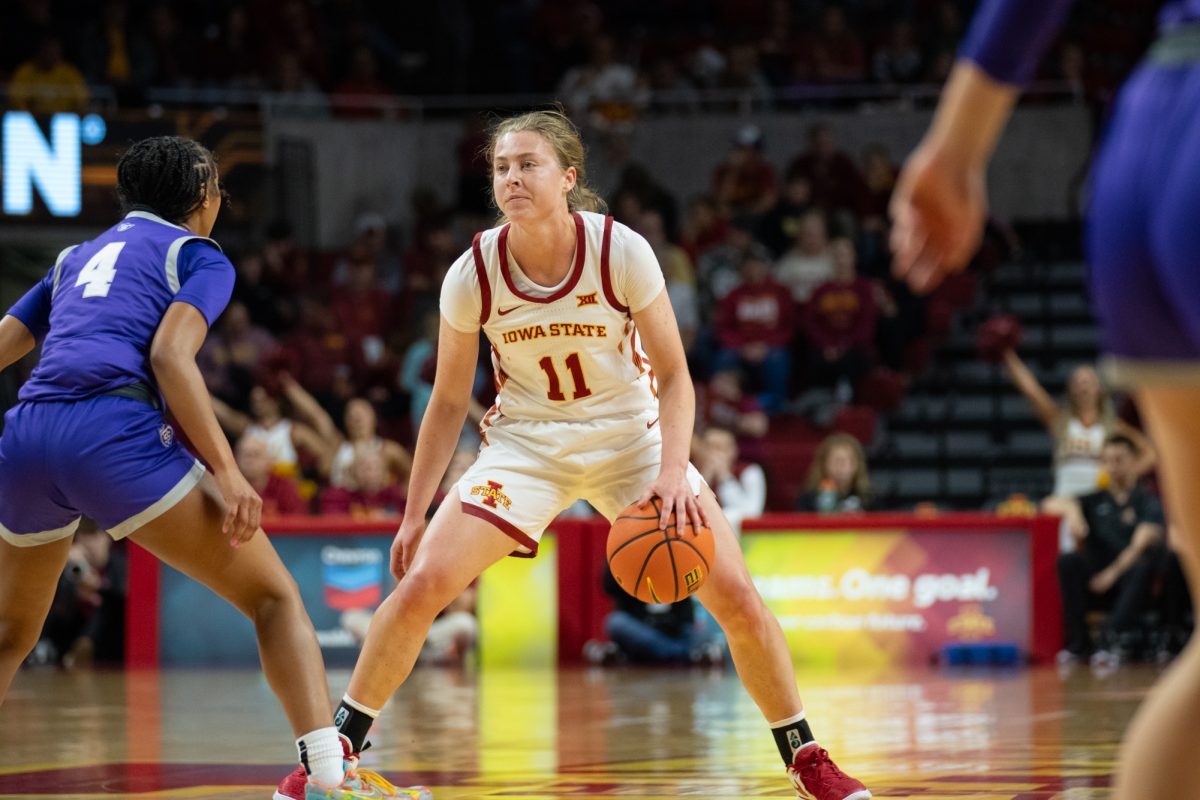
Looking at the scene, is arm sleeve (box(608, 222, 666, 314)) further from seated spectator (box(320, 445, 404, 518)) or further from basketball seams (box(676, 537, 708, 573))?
seated spectator (box(320, 445, 404, 518))

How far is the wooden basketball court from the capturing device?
5496mm

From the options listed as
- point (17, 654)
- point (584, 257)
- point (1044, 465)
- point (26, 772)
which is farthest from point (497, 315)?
point (1044, 465)

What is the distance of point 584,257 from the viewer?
195 inches

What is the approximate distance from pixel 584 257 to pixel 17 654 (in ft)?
6.22

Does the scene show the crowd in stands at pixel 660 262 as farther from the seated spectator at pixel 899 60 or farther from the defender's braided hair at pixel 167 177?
the defender's braided hair at pixel 167 177

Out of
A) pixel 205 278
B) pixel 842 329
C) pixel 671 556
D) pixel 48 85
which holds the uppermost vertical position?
pixel 48 85

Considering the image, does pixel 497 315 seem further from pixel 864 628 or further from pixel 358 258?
pixel 358 258

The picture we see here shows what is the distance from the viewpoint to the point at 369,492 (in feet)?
40.8

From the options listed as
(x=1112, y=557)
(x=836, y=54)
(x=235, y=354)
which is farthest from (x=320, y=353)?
(x=1112, y=557)

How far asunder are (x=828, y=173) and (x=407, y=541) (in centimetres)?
1193

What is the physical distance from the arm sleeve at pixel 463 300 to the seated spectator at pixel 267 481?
7.42 meters

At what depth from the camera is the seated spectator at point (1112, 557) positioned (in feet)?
36.8

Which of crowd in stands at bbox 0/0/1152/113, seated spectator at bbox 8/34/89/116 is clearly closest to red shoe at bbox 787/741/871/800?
seated spectator at bbox 8/34/89/116

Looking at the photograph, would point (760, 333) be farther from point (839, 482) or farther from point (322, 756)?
point (322, 756)
